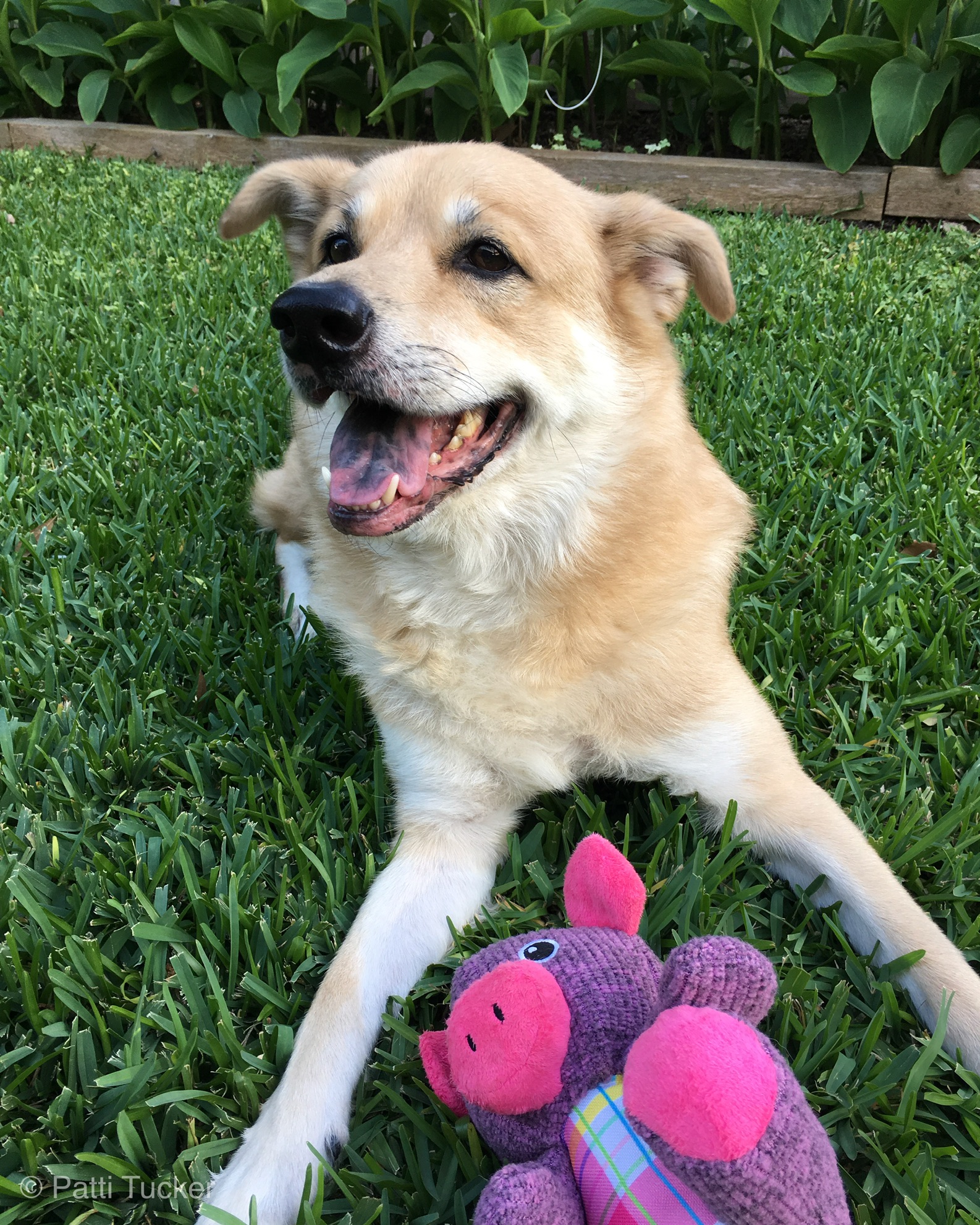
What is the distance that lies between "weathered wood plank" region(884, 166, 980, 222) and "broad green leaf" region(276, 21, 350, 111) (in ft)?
13.5

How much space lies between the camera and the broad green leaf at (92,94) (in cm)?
717

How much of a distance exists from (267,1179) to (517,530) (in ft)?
4.46

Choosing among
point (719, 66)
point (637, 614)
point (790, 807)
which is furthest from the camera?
point (719, 66)

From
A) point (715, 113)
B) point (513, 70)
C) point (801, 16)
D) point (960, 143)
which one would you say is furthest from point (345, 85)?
point (960, 143)

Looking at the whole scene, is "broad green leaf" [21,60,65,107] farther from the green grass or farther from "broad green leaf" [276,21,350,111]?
the green grass

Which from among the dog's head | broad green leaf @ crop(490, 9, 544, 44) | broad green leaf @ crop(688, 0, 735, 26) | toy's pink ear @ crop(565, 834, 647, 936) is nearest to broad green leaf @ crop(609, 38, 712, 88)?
broad green leaf @ crop(688, 0, 735, 26)

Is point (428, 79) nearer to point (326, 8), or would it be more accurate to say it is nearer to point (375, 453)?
point (326, 8)

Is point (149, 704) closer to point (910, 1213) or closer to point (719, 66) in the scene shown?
point (910, 1213)

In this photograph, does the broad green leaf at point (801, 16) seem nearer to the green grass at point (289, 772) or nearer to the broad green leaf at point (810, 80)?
the broad green leaf at point (810, 80)

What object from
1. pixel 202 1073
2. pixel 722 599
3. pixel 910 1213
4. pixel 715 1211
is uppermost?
pixel 715 1211

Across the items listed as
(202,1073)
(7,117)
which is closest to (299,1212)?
(202,1073)

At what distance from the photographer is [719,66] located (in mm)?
6281

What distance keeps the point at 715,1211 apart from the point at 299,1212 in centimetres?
71

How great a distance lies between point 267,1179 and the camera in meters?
1.39
